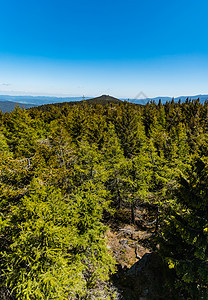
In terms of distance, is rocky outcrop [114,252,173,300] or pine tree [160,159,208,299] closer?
pine tree [160,159,208,299]

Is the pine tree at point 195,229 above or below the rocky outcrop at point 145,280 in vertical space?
above

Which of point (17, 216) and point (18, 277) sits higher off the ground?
point (17, 216)

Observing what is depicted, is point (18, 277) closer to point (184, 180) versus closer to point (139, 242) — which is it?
point (184, 180)

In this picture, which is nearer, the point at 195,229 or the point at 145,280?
the point at 195,229

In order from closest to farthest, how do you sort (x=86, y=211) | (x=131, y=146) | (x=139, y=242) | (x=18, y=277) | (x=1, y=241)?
(x=18, y=277)
(x=1, y=241)
(x=86, y=211)
(x=139, y=242)
(x=131, y=146)

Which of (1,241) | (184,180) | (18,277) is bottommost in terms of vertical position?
(18,277)

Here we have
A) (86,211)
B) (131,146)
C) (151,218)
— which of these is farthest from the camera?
(131,146)

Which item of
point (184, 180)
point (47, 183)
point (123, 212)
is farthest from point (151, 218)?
point (47, 183)

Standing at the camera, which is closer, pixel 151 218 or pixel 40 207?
pixel 40 207

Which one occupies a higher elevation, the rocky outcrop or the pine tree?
the pine tree

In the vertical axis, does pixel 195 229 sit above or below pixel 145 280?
above

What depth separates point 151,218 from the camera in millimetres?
20266

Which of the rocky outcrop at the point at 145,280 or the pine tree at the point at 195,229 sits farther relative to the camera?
the rocky outcrop at the point at 145,280

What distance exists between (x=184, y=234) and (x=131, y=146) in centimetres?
2183
